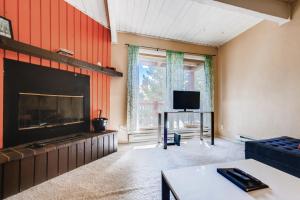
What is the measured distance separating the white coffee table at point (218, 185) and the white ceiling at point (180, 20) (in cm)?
264

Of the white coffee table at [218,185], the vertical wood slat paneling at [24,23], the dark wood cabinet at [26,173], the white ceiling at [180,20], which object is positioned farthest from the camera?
the white ceiling at [180,20]

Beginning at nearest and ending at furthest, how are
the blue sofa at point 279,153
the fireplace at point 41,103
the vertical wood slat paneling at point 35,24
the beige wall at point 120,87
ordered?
the blue sofa at point 279,153 < the fireplace at point 41,103 < the vertical wood slat paneling at point 35,24 < the beige wall at point 120,87

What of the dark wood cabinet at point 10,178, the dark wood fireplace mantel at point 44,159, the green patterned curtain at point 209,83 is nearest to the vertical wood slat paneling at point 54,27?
the dark wood fireplace mantel at point 44,159

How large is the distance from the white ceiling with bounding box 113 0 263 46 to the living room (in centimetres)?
3

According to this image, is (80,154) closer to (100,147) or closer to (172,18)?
(100,147)

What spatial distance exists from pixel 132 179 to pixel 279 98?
9.65ft

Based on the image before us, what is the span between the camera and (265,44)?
10.8 feet

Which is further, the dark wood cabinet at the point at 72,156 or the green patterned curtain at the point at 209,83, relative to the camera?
the green patterned curtain at the point at 209,83

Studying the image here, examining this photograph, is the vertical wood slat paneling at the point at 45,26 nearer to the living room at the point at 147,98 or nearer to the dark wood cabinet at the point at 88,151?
the living room at the point at 147,98

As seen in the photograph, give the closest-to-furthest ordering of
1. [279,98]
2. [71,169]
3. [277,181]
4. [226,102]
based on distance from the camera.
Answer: [277,181]
[71,169]
[279,98]
[226,102]

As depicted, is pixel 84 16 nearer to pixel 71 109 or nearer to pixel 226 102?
pixel 71 109

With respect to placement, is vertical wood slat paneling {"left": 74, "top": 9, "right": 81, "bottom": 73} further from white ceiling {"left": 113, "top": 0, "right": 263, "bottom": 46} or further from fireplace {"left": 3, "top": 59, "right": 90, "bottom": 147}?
white ceiling {"left": 113, "top": 0, "right": 263, "bottom": 46}

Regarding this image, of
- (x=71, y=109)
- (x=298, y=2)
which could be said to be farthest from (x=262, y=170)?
(x=298, y=2)

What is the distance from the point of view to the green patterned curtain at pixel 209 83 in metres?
4.48
